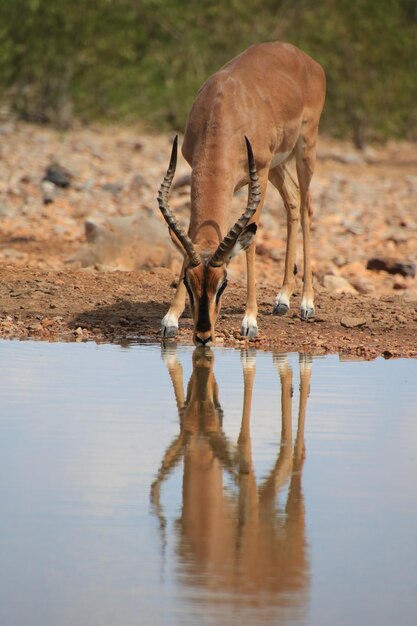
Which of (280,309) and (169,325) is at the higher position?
(280,309)

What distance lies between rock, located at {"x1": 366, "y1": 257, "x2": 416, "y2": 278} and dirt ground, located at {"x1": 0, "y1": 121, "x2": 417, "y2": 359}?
18 mm

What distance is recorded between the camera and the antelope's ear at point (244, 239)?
356 inches

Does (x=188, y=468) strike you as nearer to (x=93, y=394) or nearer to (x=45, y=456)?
(x=45, y=456)

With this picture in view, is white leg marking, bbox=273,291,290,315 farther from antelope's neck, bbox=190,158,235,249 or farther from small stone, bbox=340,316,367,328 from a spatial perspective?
antelope's neck, bbox=190,158,235,249

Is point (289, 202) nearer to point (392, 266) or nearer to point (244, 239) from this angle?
point (392, 266)

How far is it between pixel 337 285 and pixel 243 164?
9.76ft

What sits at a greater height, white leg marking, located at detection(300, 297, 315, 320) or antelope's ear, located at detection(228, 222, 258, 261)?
antelope's ear, located at detection(228, 222, 258, 261)

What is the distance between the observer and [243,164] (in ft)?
32.9

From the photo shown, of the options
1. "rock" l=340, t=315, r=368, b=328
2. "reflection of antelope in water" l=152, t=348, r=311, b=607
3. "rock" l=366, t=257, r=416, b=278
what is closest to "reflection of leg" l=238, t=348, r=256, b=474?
"reflection of antelope in water" l=152, t=348, r=311, b=607

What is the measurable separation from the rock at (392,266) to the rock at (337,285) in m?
1.08

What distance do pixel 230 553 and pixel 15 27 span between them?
22224 millimetres

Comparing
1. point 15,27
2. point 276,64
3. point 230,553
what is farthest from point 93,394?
point 15,27

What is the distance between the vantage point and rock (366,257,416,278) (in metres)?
13.7

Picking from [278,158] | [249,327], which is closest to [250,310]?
[249,327]
